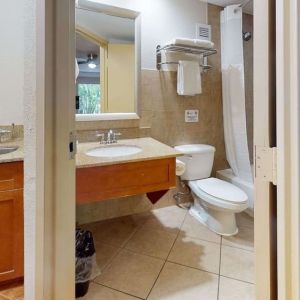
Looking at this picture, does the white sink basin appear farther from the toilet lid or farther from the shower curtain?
the shower curtain

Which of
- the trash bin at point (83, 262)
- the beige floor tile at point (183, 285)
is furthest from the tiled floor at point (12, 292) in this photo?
the beige floor tile at point (183, 285)

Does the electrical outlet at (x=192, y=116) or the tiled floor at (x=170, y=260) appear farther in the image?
the electrical outlet at (x=192, y=116)

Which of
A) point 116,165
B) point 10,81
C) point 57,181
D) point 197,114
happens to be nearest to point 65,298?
point 57,181

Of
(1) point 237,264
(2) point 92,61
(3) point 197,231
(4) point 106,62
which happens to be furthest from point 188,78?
(1) point 237,264

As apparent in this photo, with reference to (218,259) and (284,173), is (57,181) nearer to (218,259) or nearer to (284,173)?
(284,173)

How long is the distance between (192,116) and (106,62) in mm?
1011

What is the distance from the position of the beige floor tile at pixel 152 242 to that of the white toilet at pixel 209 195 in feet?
1.28

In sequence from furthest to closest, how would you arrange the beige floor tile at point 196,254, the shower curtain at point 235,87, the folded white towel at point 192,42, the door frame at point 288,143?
1. the shower curtain at point 235,87
2. the folded white towel at point 192,42
3. the beige floor tile at point 196,254
4. the door frame at point 288,143

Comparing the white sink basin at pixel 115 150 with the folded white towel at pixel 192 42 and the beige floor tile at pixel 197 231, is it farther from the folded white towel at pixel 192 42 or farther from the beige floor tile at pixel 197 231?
the folded white towel at pixel 192 42

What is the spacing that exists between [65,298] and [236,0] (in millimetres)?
2800

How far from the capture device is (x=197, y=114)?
104 inches

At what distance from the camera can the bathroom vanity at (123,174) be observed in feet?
4.75

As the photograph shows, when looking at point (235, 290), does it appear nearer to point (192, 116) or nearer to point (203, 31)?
point (192, 116)

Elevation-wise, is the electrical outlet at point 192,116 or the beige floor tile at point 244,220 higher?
the electrical outlet at point 192,116
